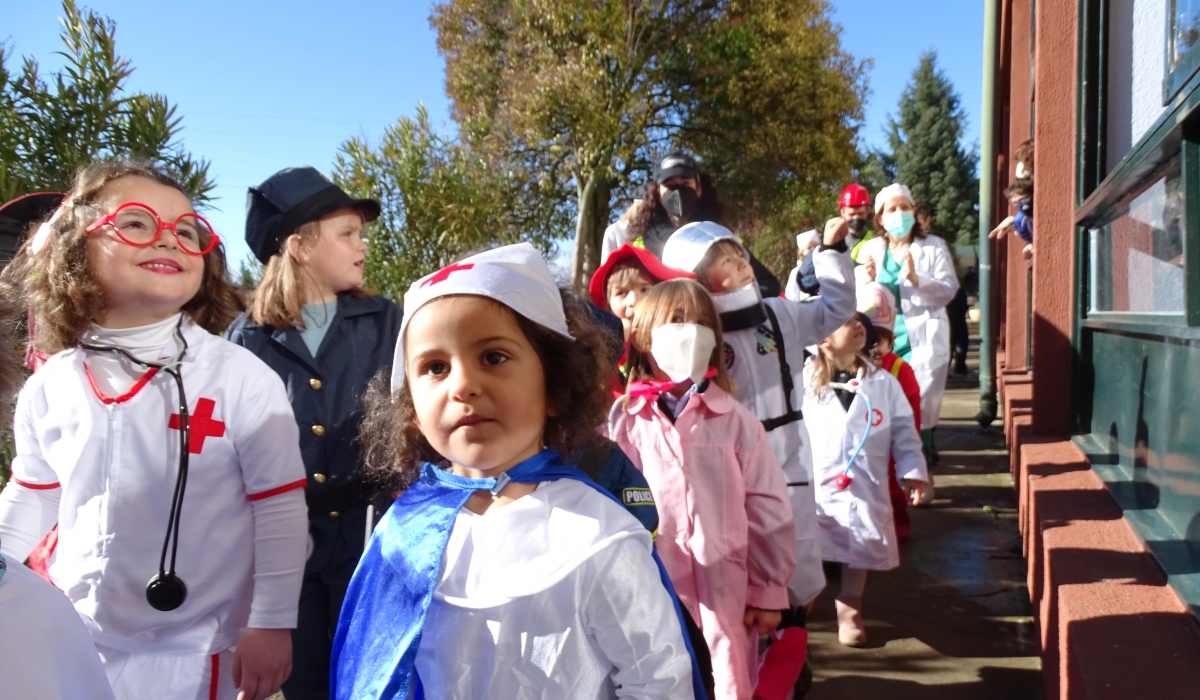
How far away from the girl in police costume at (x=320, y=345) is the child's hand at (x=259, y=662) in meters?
0.45

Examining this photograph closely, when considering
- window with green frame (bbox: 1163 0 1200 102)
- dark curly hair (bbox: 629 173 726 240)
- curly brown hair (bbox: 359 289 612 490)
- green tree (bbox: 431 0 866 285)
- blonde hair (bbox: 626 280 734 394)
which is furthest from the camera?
green tree (bbox: 431 0 866 285)

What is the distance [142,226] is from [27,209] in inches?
47.5

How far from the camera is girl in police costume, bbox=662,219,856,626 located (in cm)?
338

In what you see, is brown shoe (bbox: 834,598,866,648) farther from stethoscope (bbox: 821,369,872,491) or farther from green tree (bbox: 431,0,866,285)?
green tree (bbox: 431,0,866,285)

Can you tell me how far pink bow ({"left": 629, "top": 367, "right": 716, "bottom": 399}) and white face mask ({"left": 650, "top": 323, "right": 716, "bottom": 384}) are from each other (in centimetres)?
6

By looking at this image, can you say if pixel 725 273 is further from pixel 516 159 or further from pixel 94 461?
pixel 516 159

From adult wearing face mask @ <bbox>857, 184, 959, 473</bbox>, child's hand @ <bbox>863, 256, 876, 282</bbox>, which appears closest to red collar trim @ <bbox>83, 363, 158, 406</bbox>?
child's hand @ <bbox>863, 256, 876, 282</bbox>

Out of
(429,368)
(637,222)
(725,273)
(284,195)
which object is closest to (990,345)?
(637,222)

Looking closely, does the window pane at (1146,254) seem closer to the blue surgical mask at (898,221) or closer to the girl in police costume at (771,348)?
the girl in police costume at (771,348)

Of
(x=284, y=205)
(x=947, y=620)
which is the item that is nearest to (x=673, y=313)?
(x=284, y=205)

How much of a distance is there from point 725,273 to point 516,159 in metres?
14.2

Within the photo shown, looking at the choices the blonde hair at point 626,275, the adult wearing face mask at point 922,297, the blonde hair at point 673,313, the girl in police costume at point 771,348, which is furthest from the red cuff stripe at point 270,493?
the adult wearing face mask at point 922,297

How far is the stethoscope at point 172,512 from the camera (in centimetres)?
201

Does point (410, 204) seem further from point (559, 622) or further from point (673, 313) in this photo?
point (559, 622)
